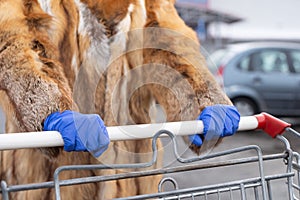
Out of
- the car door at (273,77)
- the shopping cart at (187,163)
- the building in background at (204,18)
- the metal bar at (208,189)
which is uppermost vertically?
the building in background at (204,18)

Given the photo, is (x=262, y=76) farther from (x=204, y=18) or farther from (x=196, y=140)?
(x=204, y=18)

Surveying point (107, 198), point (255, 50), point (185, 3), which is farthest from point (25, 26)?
point (185, 3)

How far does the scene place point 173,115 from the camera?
1861mm

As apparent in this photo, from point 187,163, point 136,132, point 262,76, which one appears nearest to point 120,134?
point 136,132

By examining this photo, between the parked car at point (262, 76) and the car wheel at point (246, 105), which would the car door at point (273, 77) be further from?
the car wheel at point (246, 105)

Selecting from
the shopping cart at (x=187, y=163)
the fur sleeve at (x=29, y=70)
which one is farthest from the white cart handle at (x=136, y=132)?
the fur sleeve at (x=29, y=70)

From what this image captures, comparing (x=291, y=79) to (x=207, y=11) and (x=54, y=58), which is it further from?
(x=207, y=11)

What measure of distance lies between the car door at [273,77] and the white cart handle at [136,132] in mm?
6268

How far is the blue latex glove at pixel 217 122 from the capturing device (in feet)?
Answer: 5.12

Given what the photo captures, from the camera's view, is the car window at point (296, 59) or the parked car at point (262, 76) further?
the car window at point (296, 59)

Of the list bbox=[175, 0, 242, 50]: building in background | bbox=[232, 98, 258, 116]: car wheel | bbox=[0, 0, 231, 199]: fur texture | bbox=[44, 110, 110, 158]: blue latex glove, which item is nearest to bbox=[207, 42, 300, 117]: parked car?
bbox=[232, 98, 258, 116]: car wheel

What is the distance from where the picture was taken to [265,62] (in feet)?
26.0

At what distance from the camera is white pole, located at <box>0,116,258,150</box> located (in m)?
1.25

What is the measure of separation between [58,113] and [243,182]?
0.49 metres
